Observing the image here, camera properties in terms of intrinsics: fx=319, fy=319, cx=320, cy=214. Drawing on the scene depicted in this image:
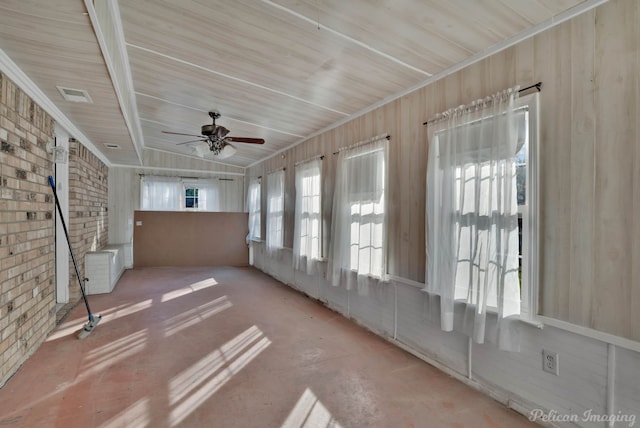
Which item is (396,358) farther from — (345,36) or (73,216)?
(73,216)

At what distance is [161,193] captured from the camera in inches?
316

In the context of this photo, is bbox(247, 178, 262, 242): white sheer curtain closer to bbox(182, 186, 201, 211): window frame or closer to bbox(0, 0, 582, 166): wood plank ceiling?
bbox(182, 186, 201, 211): window frame

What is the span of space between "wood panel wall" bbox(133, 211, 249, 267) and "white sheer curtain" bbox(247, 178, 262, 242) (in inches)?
24.0

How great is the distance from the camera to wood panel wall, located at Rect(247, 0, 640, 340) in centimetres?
172

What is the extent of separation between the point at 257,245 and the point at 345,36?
623cm

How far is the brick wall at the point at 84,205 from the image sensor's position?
4.66 meters

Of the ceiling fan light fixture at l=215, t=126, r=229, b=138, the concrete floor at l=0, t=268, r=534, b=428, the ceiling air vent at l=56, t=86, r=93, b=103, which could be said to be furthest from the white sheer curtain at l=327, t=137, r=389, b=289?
the ceiling air vent at l=56, t=86, r=93, b=103

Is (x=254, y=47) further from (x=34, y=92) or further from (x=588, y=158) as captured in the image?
(x=588, y=158)

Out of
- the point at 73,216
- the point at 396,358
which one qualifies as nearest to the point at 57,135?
the point at 73,216

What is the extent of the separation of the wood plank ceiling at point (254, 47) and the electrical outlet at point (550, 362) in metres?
2.15

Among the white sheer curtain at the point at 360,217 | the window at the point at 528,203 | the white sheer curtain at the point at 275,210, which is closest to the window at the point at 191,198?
the white sheer curtain at the point at 275,210

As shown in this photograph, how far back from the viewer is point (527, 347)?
2.17 metres

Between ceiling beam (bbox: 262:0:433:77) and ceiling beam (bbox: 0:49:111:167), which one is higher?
ceiling beam (bbox: 262:0:433:77)

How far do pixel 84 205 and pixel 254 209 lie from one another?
136 inches
